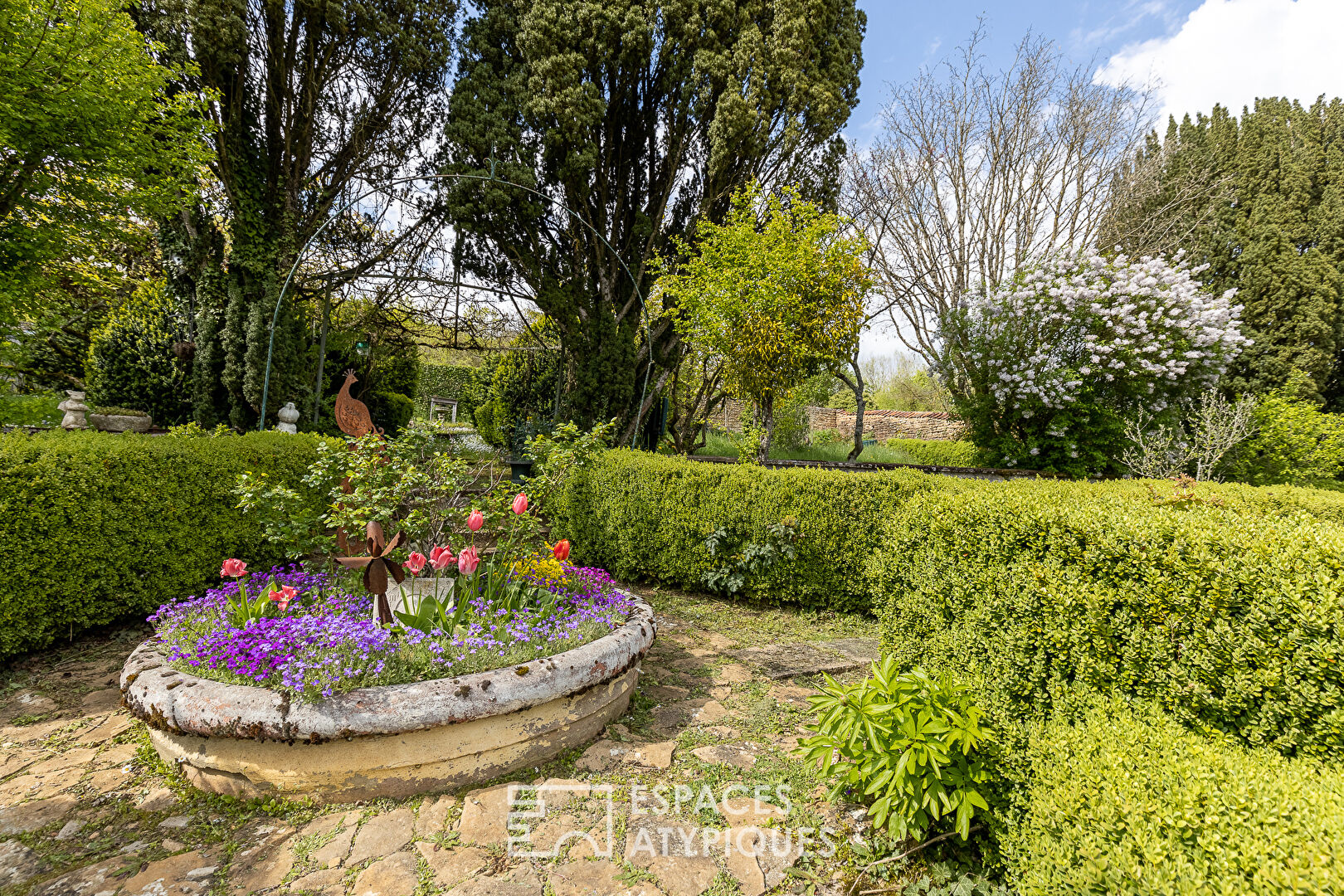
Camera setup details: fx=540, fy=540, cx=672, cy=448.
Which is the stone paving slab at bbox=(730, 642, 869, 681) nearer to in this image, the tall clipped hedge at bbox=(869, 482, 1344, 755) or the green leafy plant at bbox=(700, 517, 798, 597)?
the green leafy plant at bbox=(700, 517, 798, 597)

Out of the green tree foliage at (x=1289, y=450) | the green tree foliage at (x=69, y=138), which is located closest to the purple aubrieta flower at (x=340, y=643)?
the green tree foliage at (x=69, y=138)

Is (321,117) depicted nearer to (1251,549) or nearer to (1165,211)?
(1251,549)

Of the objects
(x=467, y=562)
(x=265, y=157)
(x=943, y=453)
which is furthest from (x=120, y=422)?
(x=943, y=453)

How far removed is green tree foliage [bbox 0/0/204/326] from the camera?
4.97m

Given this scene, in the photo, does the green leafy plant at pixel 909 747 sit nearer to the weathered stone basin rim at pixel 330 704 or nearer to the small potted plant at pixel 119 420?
the weathered stone basin rim at pixel 330 704

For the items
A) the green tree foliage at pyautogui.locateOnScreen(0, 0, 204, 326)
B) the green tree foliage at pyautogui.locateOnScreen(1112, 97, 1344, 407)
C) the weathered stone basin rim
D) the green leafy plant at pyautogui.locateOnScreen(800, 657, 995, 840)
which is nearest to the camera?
the green leafy plant at pyautogui.locateOnScreen(800, 657, 995, 840)

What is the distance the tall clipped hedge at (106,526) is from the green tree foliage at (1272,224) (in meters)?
16.7

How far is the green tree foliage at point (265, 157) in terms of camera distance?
7988mm

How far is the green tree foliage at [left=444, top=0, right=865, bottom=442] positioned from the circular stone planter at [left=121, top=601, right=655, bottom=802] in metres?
7.64

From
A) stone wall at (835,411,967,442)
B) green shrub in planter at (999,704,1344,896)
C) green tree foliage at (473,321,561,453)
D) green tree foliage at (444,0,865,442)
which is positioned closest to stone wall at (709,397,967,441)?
stone wall at (835,411,967,442)

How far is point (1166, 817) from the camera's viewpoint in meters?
1.23

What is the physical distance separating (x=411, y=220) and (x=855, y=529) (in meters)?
10.4

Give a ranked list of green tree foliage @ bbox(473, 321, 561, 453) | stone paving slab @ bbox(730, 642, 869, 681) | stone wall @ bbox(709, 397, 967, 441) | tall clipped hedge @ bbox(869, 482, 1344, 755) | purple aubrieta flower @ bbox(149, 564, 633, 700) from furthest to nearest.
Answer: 1. stone wall @ bbox(709, 397, 967, 441)
2. green tree foliage @ bbox(473, 321, 561, 453)
3. stone paving slab @ bbox(730, 642, 869, 681)
4. purple aubrieta flower @ bbox(149, 564, 633, 700)
5. tall clipped hedge @ bbox(869, 482, 1344, 755)

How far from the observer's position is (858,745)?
1.93 meters
